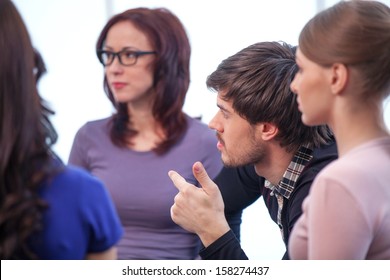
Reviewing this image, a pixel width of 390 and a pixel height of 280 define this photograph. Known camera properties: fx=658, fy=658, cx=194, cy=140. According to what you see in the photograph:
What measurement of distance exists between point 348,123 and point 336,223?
8.9 inches

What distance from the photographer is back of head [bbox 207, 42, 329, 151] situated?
73.5 inches

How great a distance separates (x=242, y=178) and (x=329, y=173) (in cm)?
92

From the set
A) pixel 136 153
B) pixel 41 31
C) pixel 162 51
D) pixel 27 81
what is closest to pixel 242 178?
pixel 136 153

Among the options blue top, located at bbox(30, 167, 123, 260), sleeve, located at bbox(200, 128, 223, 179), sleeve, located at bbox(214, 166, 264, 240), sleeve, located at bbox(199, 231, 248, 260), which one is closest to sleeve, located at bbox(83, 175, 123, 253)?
blue top, located at bbox(30, 167, 123, 260)

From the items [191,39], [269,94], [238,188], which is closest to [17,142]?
[269,94]

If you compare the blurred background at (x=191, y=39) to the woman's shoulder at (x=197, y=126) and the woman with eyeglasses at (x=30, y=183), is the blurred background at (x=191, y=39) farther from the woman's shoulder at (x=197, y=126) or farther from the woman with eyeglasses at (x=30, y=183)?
the woman with eyeglasses at (x=30, y=183)

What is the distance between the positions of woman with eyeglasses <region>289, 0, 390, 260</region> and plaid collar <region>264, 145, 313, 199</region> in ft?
1.66

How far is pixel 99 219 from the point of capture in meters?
1.18

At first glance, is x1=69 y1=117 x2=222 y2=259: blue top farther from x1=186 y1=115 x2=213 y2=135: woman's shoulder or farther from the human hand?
the human hand

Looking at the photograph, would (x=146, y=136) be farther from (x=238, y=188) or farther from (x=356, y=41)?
(x=356, y=41)

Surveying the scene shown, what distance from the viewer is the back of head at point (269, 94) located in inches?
73.5

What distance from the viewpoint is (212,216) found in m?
1.71
